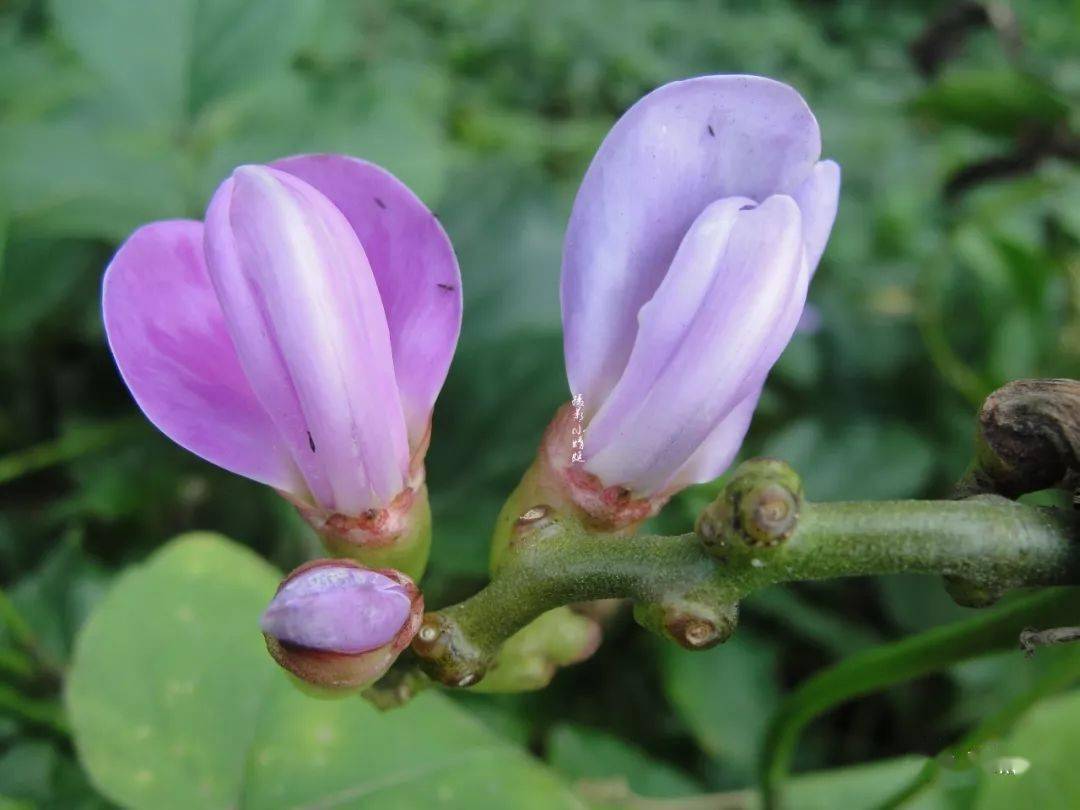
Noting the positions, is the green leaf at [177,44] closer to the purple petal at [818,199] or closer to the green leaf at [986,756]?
the purple petal at [818,199]

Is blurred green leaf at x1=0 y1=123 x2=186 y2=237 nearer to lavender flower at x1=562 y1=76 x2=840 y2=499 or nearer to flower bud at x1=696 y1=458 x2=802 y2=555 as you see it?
lavender flower at x1=562 y1=76 x2=840 y2=499

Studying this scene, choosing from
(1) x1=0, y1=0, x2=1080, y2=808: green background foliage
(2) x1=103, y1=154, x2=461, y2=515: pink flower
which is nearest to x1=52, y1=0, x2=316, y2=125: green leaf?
(1) x1=0, y1=0, x2=1080, y2=808: green background foliage

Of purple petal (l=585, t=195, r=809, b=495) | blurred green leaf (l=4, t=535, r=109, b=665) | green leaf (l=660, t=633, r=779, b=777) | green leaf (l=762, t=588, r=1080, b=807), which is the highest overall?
purple petal (l=585, t=195, r=809, b=495)

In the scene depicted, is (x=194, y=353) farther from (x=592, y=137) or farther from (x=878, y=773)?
(x=592, y=137)

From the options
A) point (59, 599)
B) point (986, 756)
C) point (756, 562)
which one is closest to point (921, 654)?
point (986, 756)

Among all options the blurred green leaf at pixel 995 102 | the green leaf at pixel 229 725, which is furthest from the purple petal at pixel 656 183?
the blurred green leaf at pixel 995 102

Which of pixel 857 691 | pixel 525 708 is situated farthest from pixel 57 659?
pixel 857 691

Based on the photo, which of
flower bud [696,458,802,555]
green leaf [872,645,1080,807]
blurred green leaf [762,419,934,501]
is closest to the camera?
flower bud [696,458,802,555]
